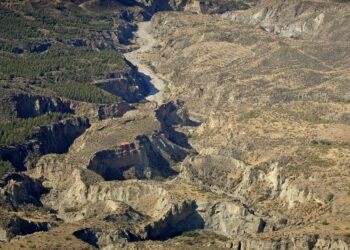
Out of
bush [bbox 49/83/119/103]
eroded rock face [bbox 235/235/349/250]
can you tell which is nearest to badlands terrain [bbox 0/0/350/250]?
eroded rock face [bbox 235/235/349/250]

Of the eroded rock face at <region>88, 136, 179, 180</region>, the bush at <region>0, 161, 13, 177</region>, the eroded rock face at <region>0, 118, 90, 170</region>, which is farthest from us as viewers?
the eroded rock face at <region>0, 118, 90, 170</region>

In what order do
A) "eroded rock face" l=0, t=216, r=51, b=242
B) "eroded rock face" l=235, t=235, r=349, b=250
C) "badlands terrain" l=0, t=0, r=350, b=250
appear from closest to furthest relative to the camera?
"eroded rock face" l=235, t=235, r=349, b=250, "eroded rock face" l=0, t=216, r=51, b=242, "badlands terrain" l=0, t=0, r=350, b=250

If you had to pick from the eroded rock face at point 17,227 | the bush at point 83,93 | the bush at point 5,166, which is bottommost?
the bush at point 5,166

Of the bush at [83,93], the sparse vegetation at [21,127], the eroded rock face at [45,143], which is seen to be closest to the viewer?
the eroded rock face at [45,143]

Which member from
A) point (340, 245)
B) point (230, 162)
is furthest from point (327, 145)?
point (340, 245)

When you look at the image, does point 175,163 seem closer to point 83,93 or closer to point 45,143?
point 45,143

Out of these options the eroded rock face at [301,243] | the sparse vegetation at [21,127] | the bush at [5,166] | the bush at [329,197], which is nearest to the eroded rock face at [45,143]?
the sparse vegetation at [21,127]

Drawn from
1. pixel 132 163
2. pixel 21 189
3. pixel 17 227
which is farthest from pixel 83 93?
pixel 17 227

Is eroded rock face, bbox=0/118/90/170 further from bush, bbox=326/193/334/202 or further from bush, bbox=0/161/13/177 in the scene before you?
bush, bbox=326/193/334/202

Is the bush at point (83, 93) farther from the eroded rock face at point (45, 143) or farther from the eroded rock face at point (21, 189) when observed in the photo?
the eroded rock face at point (21, 189)

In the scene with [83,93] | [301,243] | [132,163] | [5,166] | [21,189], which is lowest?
[5,166]
